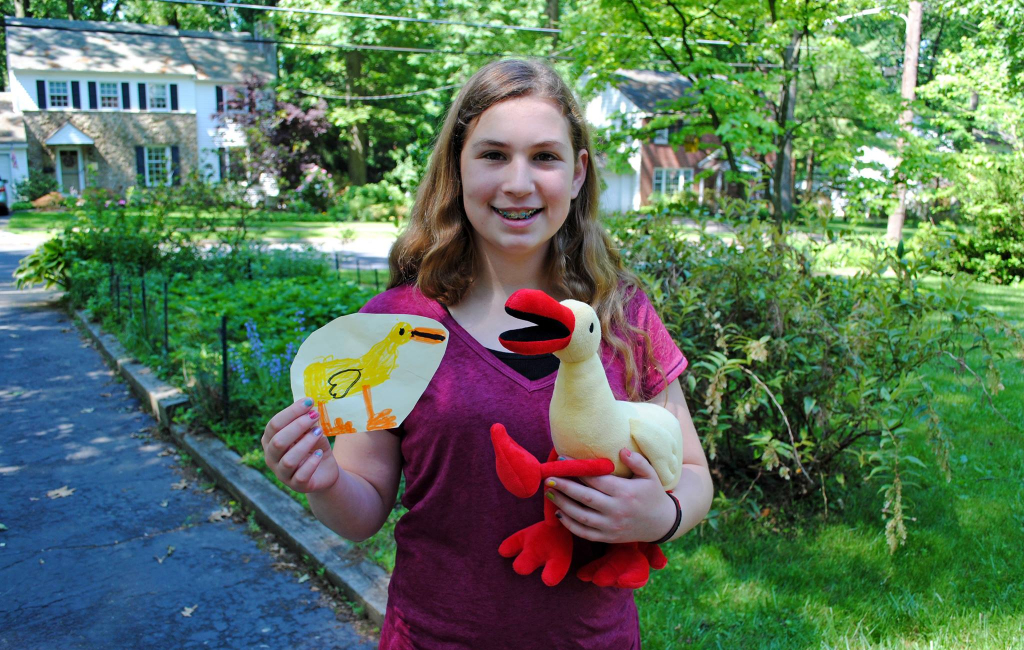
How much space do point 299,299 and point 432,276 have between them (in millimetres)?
5422

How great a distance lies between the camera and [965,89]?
13.4m

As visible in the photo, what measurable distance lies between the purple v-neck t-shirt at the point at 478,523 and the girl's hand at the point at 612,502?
0.55ft

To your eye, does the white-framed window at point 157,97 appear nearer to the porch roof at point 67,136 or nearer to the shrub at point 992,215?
the porch roof at point 67,136

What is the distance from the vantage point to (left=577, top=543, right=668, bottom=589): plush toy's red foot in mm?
1281

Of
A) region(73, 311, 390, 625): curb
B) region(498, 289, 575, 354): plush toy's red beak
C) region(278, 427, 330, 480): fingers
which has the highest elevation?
region(498, 289, 575, 354): plush toy's red beak

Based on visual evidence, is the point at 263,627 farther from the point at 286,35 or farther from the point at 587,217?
the point at 286,35

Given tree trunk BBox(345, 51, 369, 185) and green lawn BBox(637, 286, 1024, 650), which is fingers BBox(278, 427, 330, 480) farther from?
tree trunk BBox(345, 51, 369, 185)

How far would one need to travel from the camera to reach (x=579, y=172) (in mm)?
1665

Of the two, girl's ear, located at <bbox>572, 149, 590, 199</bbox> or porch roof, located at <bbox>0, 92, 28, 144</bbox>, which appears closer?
girl's ear, located at <bbox>572, 149, 590, 199</bbox>

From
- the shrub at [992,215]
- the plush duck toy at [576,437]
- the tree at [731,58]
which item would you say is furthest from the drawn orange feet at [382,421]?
the shrub at [992,215]

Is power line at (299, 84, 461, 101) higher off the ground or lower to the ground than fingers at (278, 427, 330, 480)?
higher

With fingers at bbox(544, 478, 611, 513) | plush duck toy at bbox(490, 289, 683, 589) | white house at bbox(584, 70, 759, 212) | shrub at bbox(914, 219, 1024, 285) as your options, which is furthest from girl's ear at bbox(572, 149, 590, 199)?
white house at bbox(584, 70, 759, 212)

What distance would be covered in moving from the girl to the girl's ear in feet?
0.16

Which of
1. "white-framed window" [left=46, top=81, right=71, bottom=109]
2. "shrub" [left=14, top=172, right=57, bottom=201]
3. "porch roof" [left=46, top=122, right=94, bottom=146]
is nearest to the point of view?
"shrub" [left=14, top=172, right=57, bottom=201]
